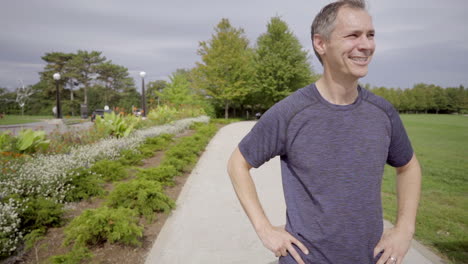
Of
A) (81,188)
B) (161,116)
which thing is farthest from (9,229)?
(161,116)

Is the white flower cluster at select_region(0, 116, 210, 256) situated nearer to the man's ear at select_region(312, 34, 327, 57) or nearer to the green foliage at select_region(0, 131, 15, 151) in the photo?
the green foliage at select_region(0, 131, 15, 151)

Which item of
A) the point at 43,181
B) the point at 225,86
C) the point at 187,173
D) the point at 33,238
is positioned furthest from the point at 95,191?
the point at 225,86

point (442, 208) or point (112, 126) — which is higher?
point (112, 126)

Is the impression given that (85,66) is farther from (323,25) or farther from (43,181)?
(323,25)

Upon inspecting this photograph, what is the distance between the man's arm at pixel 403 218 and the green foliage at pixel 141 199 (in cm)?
386

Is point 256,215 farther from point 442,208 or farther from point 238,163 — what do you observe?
point 442,208

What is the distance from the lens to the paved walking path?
3455 mm

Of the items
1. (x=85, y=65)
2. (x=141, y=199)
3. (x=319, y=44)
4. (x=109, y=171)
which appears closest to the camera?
(x=319, y=44)

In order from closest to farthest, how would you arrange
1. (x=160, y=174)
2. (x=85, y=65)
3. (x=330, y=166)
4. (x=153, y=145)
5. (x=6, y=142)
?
1. (x=330, y=166)
2. (x=160, y=174)
3. (x=6, y=142)
4. (x=153, y=145)
5. (x=85, y=65)

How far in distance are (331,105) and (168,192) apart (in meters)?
5.17

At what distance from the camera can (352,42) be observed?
1282mm

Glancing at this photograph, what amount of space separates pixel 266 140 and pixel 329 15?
26.7 inches

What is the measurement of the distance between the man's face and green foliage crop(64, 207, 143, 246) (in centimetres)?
321

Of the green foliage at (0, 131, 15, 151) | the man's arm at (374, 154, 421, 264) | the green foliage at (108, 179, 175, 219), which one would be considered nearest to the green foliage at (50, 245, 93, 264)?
the green foliage at (108, 179, 175, 219)
